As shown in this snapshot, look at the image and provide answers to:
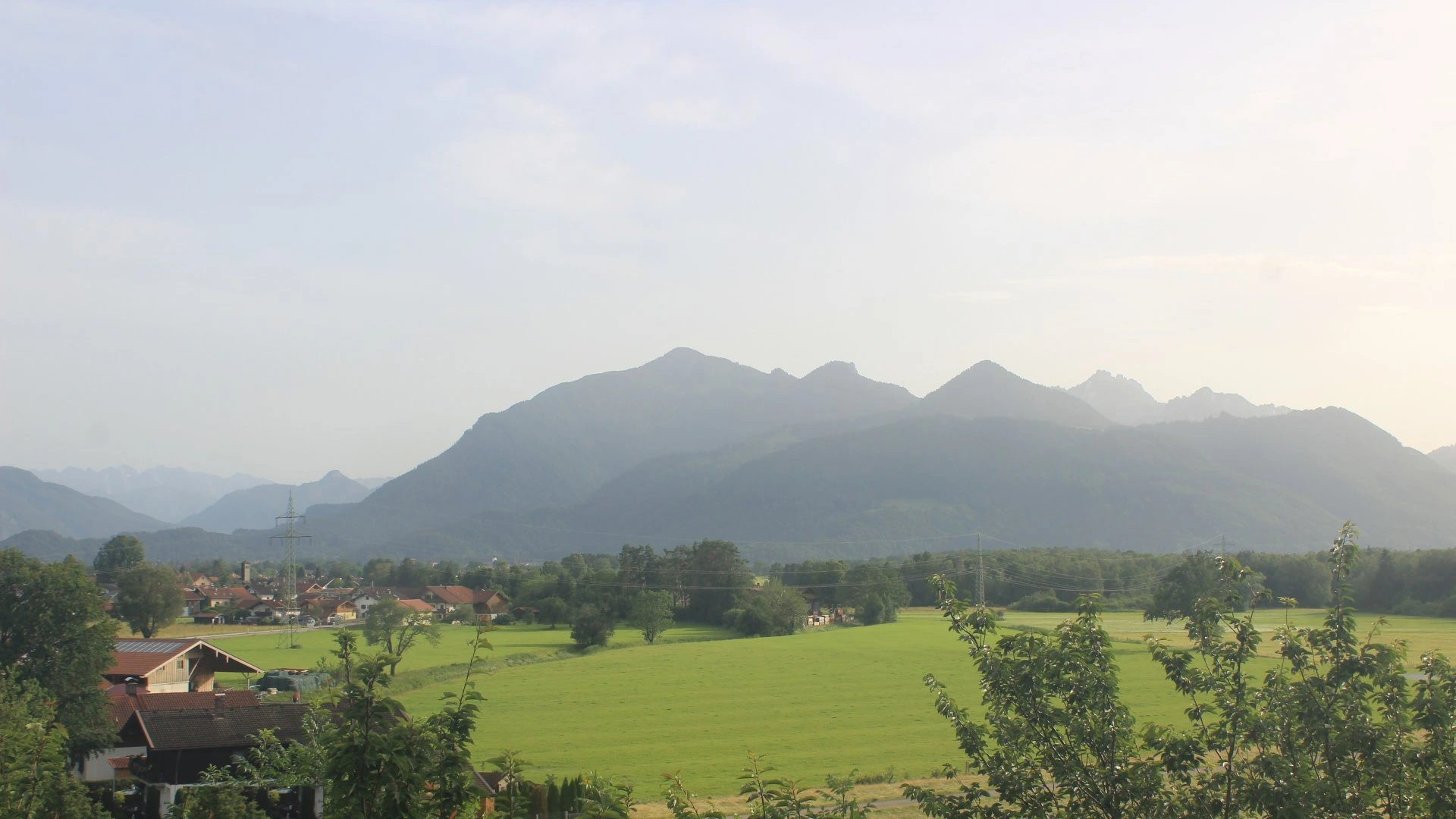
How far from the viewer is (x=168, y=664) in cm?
4162

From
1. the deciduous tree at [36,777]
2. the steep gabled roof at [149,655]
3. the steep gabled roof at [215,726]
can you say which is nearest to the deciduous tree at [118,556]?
the steep gabled roof at [149,655]

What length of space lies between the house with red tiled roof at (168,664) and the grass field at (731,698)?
28.4 feet

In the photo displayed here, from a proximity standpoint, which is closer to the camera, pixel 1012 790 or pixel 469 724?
pixel 469 724

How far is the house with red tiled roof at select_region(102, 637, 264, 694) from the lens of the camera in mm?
40344

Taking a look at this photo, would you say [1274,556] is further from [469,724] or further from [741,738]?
[469,724]

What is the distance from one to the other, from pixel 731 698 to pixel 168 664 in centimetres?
2546

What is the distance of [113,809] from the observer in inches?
859

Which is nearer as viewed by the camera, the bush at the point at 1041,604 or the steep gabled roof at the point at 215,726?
the steep gabled roof at the point at 215,726

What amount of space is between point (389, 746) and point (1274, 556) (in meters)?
118

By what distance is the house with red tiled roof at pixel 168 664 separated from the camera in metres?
40.3

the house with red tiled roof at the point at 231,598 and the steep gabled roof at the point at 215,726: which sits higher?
the steep gabled roof at the point at 215,726

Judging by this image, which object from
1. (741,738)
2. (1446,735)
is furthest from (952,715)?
(741,738)

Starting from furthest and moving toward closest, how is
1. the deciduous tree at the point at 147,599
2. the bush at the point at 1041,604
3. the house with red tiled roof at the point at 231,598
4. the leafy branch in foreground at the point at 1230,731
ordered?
the house with red tiled roof at the point at 231,598, the bush at the point at 1041,604, the deciduous tree at the point at 147,599, the leafy branch in foreground at the point at 1230,731

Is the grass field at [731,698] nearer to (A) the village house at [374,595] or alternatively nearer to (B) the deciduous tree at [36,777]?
(B) the deciduous tree at [36,777]
